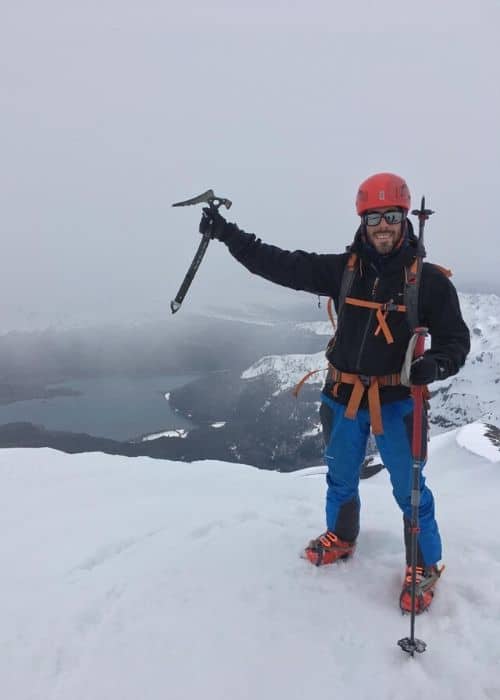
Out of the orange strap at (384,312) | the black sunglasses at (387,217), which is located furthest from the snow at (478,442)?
the black sunglasses at (387,217)

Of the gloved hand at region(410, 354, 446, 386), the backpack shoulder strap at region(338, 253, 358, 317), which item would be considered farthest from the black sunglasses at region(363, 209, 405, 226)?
the gloved hand at region(410, 354, 446, 386)

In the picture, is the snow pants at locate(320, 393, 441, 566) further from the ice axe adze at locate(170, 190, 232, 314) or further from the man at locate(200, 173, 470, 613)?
the ice axe adze at locate(170, 190, 232, 314)

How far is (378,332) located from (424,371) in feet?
2.36

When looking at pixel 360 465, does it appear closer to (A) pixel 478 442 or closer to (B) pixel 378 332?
(B) pixel 378 332

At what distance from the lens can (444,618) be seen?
4496 millimetres

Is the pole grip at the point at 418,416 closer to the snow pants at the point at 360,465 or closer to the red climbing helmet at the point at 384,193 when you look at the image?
the snow pants at the point at 360,465

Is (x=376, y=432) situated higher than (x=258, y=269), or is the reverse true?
(x=258, y=269)

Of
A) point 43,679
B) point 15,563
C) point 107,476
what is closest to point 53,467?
point 107,476

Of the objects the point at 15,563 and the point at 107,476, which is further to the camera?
the point at 107,476

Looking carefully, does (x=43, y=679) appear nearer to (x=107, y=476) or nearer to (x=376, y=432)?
(x=376, y=432)

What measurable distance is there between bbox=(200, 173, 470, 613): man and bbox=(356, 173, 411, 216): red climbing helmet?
11 millimetres

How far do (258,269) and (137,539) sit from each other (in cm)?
414

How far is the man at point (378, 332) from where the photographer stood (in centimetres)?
469

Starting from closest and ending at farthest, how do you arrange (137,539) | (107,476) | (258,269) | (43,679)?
(43,679) → (258,269) → (137,539) → (107,476)
